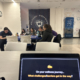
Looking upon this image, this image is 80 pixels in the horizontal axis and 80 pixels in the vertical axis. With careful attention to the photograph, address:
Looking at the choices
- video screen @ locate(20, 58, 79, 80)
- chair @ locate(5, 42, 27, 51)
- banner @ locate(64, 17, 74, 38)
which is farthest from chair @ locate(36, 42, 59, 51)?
banner @ locate(64, 17, 74, 38)

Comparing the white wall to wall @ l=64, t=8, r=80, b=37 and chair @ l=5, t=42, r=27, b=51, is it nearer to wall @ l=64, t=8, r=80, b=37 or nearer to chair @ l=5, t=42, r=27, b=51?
wall @ l=64, t=8, r=80, b=37

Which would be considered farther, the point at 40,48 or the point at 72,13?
the point at 72,13

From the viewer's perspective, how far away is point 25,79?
0.63 meters

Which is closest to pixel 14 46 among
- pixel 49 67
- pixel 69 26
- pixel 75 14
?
pixel 49 67

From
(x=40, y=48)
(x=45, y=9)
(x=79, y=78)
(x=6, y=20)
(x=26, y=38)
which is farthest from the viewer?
(x=45, y=9)

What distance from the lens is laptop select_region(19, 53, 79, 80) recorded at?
63cm

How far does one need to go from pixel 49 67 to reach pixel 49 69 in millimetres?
13

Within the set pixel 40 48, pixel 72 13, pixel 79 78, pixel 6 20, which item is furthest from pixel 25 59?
pixel 72 13

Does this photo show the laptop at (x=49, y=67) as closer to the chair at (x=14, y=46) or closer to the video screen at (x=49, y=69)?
the video screen at (x=49, y=69)

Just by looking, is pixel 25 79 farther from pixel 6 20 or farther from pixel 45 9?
pixel 45 9

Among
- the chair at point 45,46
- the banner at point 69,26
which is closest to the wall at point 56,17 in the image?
the banner at point 69,26

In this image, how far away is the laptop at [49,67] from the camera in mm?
635

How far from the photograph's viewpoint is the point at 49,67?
65 cm

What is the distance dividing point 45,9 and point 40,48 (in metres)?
8.82
